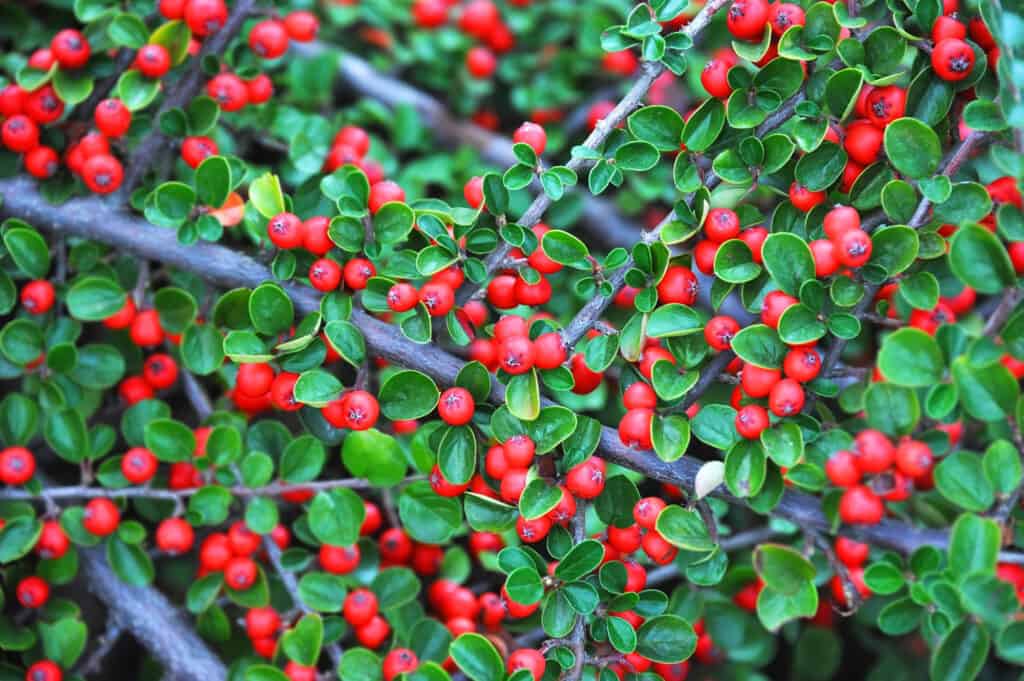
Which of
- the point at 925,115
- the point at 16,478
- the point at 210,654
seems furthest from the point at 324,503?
the point at 925,115

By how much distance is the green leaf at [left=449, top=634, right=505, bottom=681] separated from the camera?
2193 millimetres

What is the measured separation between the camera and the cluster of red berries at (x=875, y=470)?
2.02 m

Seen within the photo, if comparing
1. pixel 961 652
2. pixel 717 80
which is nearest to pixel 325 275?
pixel 717 80

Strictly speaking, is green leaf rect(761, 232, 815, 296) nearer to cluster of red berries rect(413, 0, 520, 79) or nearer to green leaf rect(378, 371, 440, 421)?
green leaf rect(378, 371, 440, 421)

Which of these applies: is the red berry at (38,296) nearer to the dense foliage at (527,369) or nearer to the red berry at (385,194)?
the dense foliage at (527,369)

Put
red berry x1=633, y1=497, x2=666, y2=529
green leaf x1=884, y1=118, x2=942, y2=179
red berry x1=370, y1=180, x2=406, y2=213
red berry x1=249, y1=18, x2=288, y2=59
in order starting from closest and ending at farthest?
green leaf x1=884, y1=118, x2=942, y2=179 < red berry x1=633, y1=497, x2=666, y2=529 < red berry x1=370, y1=180, x2=406, y2=213 < red berry x1=249, y1=18, x2=288, y2=59

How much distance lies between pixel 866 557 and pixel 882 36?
4.22ft

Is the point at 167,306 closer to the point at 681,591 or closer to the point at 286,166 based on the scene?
the point at 286,166

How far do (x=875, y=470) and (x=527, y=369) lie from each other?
0.80 m

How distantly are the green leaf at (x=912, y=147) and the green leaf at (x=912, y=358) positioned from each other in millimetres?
387

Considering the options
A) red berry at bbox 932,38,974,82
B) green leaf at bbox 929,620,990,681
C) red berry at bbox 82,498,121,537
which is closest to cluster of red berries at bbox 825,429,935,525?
green leaf at bbox 929,620,990,681

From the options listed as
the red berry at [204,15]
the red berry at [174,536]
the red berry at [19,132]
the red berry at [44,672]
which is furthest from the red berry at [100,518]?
the red berry at [204,15]

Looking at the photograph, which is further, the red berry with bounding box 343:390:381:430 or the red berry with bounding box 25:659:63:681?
the red berry with bounding box 25:659:63:681

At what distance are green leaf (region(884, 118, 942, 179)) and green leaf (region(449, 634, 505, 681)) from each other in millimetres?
1418
